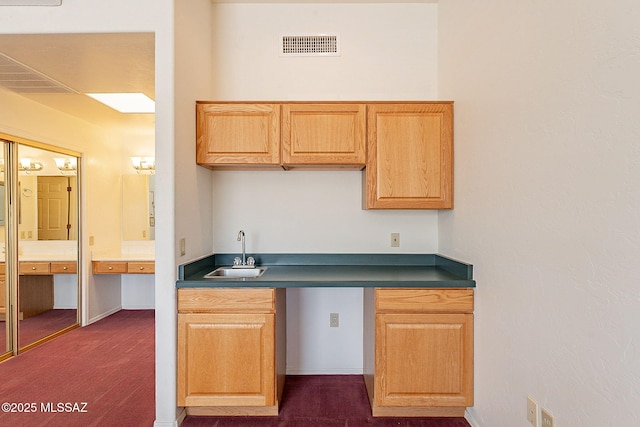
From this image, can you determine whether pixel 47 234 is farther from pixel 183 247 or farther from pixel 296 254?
pixel 296 254

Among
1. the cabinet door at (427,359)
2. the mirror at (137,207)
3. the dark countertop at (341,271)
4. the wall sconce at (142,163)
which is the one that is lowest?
the cabinet door at (427,359)

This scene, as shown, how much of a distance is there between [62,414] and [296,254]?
1.85 metres

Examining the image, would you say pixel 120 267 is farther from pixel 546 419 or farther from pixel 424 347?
pixel 546 419

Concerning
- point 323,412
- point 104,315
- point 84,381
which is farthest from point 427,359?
point 104,315

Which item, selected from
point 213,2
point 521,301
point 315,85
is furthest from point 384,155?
point 213,2

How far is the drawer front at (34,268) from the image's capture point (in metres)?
3.28

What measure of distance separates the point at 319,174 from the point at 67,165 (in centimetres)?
292

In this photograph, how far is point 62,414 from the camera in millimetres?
2232

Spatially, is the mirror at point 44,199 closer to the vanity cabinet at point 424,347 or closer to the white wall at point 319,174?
the white wall at point 319,174

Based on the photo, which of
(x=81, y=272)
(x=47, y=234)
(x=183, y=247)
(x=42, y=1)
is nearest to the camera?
(x=42, y=1)

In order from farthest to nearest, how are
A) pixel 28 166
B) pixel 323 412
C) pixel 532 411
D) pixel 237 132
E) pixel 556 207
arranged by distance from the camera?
pixel 28 166, pixel 237 132, pixel 323 412, pixel 532 411, pixel 556 207

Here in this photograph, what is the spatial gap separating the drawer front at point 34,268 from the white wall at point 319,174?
6.83 ft

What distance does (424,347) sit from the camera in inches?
82.2

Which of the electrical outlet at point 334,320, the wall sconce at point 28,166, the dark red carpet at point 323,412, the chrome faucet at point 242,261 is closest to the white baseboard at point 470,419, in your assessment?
the dark red carpet at point 323,412
